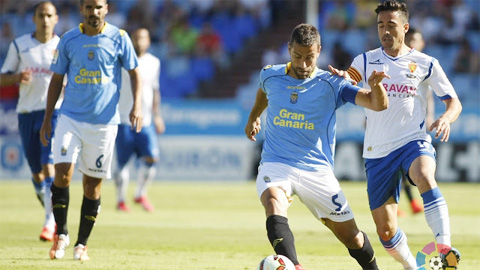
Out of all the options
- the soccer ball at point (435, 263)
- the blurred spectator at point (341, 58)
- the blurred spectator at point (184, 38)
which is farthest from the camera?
the blurred spectator at point (184, 38)

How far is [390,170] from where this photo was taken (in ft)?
25.5

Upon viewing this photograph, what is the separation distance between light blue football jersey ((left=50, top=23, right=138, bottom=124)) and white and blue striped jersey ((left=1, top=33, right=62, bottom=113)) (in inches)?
79.1

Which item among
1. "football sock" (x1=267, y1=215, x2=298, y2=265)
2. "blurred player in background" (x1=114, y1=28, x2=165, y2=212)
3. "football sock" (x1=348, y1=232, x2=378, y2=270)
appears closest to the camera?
"football sock" (x1=267, y1=215, x2=298, y2=265)

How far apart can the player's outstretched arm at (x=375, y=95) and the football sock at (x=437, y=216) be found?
1.02 metres

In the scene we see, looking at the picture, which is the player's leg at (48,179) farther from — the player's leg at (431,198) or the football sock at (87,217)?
the player's leg at (431,198)

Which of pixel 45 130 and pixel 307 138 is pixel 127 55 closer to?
pixel 45 130

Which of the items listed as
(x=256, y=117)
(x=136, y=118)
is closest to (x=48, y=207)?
(x=136, y=118)

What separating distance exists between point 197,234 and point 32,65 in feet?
10.3

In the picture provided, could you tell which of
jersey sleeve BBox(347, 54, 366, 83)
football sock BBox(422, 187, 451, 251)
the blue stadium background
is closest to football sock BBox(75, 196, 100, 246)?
jersey sleeve BBox(347, 54, 366, 83)

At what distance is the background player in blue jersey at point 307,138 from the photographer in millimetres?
7023

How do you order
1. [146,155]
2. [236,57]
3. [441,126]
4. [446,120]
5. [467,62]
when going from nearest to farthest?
1. [441,126]
2. [446,120]
3. [146,155]
4. [467,62]
5. [236,57]

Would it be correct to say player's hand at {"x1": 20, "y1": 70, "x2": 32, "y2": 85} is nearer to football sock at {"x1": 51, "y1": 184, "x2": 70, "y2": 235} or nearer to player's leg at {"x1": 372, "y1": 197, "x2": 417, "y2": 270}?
football sock at {"x1": 51, "y1": 184, "x2": 70, "y2": 235}

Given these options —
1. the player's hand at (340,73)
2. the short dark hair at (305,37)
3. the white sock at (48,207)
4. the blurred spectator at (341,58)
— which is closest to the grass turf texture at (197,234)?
the white sock at (48,207)

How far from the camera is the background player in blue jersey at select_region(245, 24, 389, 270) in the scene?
7023 mm
